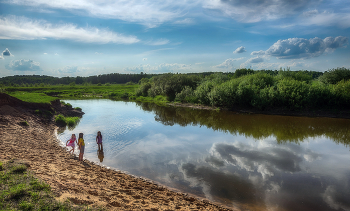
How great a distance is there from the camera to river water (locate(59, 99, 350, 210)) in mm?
8773

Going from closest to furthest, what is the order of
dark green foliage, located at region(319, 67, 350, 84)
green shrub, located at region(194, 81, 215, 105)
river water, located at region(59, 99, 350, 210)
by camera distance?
river water, located at region(59, 99, 350, 210) → dark green foliage, located at region(319, 67, 350, 84) → green shrub, located at region(194, 81, 215, 105)

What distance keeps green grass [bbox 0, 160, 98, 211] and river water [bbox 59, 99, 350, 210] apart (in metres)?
5.04

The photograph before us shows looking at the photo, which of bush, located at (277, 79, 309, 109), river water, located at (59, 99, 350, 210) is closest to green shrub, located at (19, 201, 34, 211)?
river water, located at (59, 99, 350, 210)

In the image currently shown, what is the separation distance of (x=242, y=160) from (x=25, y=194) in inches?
435

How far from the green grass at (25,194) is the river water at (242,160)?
5041mm

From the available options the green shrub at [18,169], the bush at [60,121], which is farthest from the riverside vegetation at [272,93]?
the green shrub at [18,169]

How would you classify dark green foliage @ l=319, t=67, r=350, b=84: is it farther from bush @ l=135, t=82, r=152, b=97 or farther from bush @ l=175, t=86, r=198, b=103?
bush @ l=135, t=82, r=152, b=97

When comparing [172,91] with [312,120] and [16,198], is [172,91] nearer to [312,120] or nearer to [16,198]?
[312,120]

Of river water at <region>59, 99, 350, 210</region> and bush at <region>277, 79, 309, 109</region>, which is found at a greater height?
bush at <region>277, 79, 309, 109</region>

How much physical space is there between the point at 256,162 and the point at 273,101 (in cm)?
2239

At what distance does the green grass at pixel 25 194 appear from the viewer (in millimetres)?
5316

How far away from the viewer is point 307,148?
50.2ft

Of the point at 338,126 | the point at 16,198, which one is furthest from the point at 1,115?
the point at 338,126

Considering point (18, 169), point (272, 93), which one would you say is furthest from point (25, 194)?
point (272, 93)
